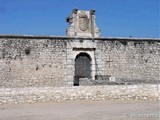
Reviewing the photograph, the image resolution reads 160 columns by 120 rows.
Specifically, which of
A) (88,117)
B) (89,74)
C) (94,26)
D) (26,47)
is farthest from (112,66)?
(88,117)

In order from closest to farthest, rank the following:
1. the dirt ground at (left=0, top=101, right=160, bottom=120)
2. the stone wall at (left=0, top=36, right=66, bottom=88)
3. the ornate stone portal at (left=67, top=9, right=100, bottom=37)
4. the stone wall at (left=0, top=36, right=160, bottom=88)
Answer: the dirt ground at (left=0, top=101, right=160, bottom=120) < the stone wall at (left=0, top=36, right=66, bottom=88) < the stone wall at (left=0, top=36, right=160, bottom=88) < the ornate stone portal at (left=67, top=9, right=100, bottom=37)

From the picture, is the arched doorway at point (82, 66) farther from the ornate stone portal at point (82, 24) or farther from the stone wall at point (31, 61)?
the ornate stone portal at point (82, 24)

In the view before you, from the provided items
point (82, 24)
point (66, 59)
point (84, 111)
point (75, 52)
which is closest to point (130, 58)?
point (75, 52)

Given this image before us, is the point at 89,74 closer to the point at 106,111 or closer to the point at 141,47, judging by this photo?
the point at 141,47

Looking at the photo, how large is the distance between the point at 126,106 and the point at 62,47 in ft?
26.3

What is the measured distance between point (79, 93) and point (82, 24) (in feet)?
26.1

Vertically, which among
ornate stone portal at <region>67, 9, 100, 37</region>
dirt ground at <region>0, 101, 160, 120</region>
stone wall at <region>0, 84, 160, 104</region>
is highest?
ornate stone portal at <region>67, 9, 100, 37</region>

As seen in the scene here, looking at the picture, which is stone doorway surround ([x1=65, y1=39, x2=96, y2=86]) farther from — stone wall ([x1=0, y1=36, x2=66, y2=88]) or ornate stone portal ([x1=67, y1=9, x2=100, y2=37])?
ornate stone portal ([x1=67, y1=9, x2=100, y2=37])

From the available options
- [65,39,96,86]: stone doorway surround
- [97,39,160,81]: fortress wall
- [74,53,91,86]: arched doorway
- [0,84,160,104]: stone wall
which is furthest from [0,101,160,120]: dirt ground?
[97,39,160,81]: fortress wall

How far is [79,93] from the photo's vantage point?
11953 millimetres

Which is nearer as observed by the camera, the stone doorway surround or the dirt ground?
the dirt ground

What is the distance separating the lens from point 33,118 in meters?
8.70

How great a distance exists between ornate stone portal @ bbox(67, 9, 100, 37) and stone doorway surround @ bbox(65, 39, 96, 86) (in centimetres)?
61

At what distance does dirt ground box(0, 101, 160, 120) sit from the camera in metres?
8.86
